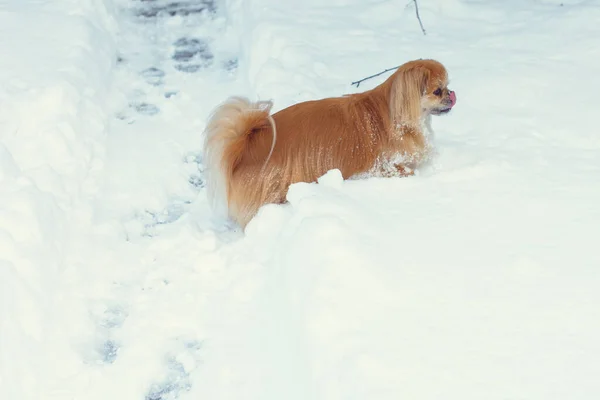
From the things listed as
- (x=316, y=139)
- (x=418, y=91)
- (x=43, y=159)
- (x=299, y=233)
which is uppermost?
(x=418, y=91)

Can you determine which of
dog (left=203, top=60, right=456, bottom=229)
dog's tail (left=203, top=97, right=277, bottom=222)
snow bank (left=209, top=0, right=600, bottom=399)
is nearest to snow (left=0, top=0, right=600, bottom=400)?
snow bank (left=209, top=0, right=600, bottom=399)

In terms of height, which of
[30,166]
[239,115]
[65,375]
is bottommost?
[65,375]

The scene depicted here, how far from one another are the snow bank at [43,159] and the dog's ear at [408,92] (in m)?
1.68

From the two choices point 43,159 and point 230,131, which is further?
point 43,159

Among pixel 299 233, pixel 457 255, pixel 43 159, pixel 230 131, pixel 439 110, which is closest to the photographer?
pixel 457 255

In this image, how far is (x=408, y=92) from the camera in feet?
11.9

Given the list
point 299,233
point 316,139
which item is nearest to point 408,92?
point 316,139

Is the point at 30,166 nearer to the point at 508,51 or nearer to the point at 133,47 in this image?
the point at 133,47

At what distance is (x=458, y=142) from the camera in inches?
157

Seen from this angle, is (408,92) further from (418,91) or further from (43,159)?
(43,159)

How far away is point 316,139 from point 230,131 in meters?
0.41

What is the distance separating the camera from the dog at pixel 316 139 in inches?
140

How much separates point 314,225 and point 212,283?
580 millimetres

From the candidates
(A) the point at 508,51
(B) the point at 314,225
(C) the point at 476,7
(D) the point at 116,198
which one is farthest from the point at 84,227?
(C) the point at 476,7
